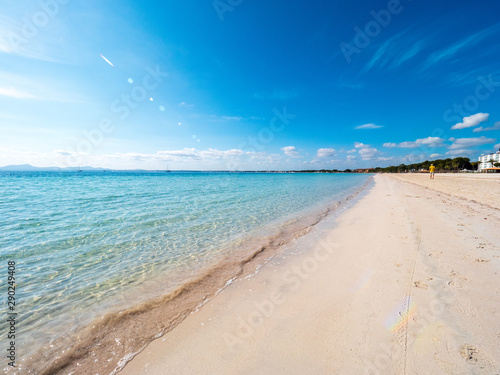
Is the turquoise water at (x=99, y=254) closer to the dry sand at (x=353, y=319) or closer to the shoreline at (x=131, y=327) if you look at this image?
the shoreline at (x=131, y=327)

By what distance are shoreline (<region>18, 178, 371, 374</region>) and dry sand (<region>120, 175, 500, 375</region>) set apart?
278 mm

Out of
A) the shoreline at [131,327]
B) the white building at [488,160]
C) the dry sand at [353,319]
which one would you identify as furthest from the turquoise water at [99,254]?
the white building at [488,160]

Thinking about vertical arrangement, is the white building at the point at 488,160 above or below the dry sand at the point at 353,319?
above

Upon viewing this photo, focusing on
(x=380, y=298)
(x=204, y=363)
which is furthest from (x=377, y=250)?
(x=204, y=363)

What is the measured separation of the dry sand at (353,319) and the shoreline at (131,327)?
0.28 m

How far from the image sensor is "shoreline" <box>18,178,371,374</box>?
128 inches

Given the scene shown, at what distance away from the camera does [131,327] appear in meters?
4.01

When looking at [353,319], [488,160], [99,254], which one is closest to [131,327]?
[353,319]

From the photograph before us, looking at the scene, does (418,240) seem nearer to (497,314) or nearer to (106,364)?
(497,314)

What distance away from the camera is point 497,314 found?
364 cm

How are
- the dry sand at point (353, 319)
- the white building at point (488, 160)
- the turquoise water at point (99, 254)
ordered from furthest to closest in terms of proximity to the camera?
the white building at point (488, 160) < the turquoise water at point (99, 254) < the dry sand at point (353, 319)

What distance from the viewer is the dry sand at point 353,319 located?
9.53 feet

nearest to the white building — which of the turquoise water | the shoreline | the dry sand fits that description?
the dry sand

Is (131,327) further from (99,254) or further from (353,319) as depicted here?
(99,254)
